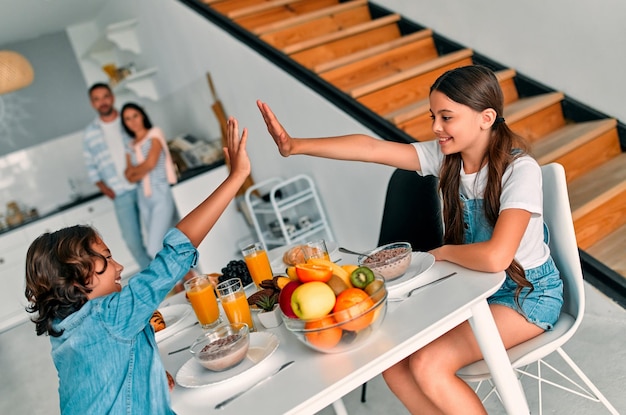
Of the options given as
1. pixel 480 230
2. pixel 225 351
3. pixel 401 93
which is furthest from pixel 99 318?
pixel 401 93

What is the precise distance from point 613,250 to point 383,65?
1771mm

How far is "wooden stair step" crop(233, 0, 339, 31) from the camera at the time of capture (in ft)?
13.8

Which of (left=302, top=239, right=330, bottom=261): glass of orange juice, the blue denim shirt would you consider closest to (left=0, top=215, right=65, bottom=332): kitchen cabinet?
(left=302, top=239, right=330, bottom=261): glass of orange juice

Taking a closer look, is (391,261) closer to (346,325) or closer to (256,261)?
(346,325)

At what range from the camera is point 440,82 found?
68.0 inches

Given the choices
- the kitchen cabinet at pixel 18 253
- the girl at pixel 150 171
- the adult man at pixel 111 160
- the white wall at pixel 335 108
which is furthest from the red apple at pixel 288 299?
the kitchen cabinet at pixel 18 253

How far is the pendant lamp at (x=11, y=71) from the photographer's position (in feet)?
14.1

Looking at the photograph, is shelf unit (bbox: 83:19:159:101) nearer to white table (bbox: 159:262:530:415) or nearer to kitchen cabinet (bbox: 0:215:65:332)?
kitchen cabinet (bbox: 0:215:65:332)

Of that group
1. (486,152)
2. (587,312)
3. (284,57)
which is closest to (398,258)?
(486,152)

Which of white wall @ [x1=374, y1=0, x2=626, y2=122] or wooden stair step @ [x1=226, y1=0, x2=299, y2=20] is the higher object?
wooden stair step @ [x1=226, y1=0, x2=299, y2=20]

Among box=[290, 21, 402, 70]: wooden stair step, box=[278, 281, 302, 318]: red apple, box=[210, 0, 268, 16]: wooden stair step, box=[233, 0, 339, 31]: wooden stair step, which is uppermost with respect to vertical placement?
box=[210, 0, 268, 16]: wooden stair step

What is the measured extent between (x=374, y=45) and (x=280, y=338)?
116 inches

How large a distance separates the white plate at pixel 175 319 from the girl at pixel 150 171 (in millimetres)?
2492

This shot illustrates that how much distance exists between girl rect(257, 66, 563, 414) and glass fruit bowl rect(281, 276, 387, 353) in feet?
1.11
